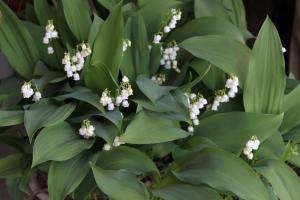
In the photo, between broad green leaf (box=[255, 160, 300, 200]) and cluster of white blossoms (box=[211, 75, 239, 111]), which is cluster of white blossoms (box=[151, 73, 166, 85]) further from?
broad green leaf (box=[255, 160, 300, 200])

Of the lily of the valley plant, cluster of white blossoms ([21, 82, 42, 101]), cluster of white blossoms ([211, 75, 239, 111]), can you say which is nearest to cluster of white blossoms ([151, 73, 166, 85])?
the lily of the valley plant

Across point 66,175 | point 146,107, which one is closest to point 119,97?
point 146,107

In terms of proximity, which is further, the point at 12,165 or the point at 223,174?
the point at 12,165

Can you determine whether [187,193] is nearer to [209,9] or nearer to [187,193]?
[187,193]

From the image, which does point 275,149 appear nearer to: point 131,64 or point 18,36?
point 131,64

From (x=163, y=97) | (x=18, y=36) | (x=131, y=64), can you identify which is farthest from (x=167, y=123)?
(x=18, y=36)

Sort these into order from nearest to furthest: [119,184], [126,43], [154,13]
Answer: [119,184], [126,43], [154,13]
